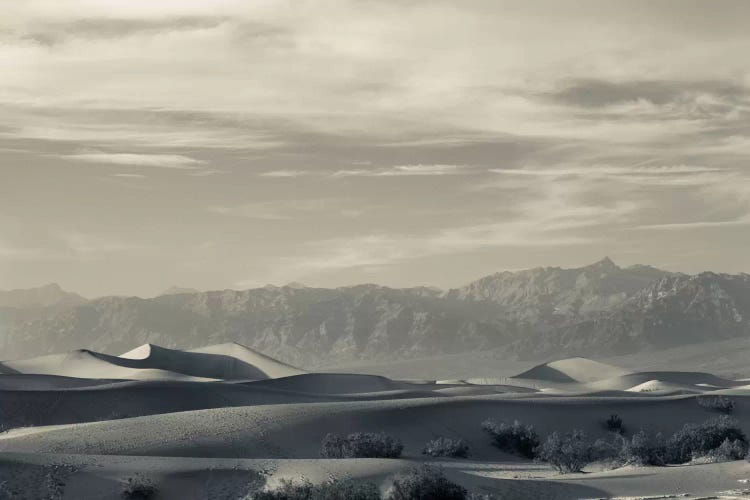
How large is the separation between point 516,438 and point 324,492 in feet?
112

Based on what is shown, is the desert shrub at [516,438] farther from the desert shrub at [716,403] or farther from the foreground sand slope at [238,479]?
the desert shrub at [716,403]

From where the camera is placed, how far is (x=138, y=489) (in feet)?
141

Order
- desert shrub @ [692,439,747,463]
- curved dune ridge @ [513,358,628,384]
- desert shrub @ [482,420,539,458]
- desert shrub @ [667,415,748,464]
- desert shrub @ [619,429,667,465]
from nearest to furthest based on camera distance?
desert shrub @ [619,429,667,465] < desert shrub @ [692,439,747,463] < desert shrub @ [667,415,748,464] < desert shrub @ [482,420,539,458] < curved dune ridge @ [513,358,628,384]

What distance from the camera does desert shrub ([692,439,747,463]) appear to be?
2468 inches

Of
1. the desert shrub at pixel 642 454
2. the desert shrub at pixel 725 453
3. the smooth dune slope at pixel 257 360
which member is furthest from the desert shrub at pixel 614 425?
the smooth dune slope at pixel 257 360

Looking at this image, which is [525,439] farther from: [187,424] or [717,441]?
[187,424]

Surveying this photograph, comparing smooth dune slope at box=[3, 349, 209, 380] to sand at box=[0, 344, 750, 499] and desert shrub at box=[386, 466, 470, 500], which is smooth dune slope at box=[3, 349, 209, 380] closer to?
sand at box=[0, 344, 750, 499]

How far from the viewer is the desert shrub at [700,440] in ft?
218

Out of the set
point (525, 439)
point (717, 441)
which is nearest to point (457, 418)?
point (525, 439)

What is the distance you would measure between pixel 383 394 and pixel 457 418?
33.3 metres

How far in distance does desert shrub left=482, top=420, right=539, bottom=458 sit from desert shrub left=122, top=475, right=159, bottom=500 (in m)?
33.7

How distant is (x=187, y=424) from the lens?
63312mm

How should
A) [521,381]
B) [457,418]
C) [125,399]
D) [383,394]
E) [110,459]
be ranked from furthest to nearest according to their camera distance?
[521,381]
[383,394]
[125,399]
[457,418]
[110,459]

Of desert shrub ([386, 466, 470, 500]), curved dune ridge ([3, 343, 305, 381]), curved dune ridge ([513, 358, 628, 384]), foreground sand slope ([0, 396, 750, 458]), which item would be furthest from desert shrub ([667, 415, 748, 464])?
curved dune ridge ([513, 358, 628, 384])
